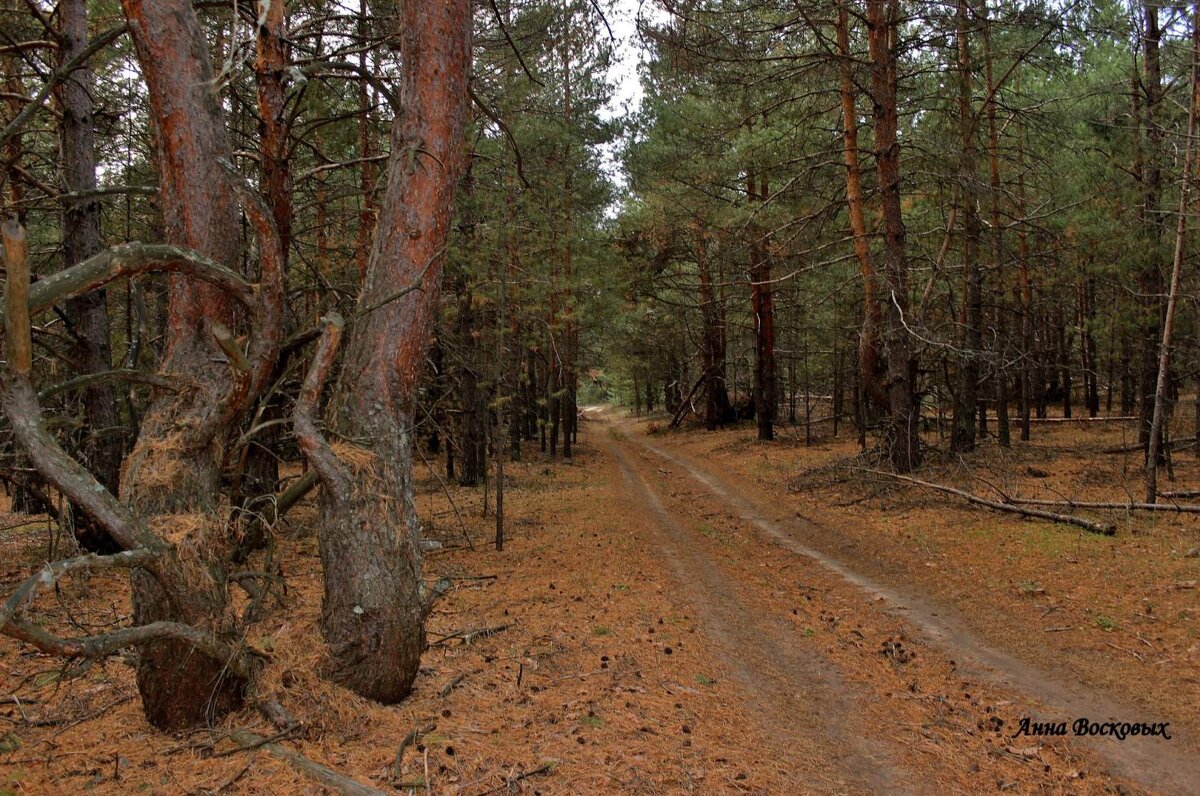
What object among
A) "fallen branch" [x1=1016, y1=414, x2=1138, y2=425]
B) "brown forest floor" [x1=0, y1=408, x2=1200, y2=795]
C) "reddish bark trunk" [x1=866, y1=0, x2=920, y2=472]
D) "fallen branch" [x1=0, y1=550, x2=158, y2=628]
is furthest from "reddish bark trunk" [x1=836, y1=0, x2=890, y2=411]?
"fallen branch" [x1=0, y1=550, x2=158, y2=628]

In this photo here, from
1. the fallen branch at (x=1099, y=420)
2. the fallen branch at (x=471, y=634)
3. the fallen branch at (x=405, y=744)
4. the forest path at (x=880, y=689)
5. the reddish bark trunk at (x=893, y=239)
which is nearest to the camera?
the fallen branch at (x=405, y=744)

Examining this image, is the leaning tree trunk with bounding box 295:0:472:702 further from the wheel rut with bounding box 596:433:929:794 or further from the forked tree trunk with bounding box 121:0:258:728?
the wheel rut with bounding box 596:433:929:794

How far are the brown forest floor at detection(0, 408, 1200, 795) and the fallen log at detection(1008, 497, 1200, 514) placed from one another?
0.19 m

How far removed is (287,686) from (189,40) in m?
3.69

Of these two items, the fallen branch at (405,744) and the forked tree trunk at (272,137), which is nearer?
the fallen branch at (405,744)

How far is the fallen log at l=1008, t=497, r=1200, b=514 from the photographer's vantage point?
937 cm

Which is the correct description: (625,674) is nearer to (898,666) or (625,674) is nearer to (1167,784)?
(898,666)

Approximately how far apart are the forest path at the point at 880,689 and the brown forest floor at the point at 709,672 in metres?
0.02

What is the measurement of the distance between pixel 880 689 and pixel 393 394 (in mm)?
4082

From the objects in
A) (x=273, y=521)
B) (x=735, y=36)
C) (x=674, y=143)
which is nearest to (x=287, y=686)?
(x=273, y=521)

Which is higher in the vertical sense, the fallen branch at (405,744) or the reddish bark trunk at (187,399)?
the reddish bark trunk at (187,399)

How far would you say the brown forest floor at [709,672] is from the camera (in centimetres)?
360

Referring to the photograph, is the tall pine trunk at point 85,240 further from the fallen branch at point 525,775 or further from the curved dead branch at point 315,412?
the fallen branch at point 525,775

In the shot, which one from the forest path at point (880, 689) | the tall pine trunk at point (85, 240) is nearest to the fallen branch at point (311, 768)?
the forest path at point (880, 689)
